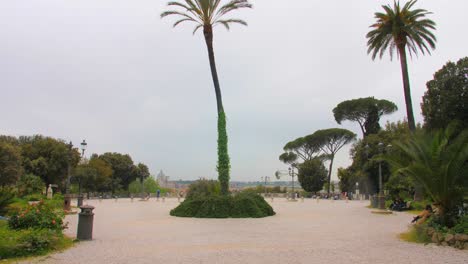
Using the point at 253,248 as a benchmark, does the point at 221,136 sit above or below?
above

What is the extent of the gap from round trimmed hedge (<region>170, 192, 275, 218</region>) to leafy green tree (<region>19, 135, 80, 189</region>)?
31980 millimetres

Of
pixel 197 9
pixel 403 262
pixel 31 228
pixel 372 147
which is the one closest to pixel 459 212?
pixel 403 262

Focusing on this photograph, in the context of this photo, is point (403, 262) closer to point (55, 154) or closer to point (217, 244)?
point (217, 244)

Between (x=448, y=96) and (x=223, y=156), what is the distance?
52.5 ft

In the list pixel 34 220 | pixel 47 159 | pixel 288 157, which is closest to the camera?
pixel 34 220

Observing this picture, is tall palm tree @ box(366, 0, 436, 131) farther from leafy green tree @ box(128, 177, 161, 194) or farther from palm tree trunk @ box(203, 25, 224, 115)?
leafy green tree @ box(128, 177, 161, 194)

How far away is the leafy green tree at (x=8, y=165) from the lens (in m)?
36.5

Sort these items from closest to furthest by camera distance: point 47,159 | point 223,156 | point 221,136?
1. point 223,156
2. point 221,136
3. point 47,159

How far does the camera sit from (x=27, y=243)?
850cm

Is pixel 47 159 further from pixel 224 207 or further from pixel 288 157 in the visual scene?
pixel 288 157

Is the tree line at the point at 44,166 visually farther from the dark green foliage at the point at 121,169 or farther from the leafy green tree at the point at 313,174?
the leafy green tree at the point at 313,174

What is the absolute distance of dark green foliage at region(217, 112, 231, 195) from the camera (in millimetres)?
21939

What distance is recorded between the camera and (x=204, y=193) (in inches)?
878

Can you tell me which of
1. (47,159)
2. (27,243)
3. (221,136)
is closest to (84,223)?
(27,243)
